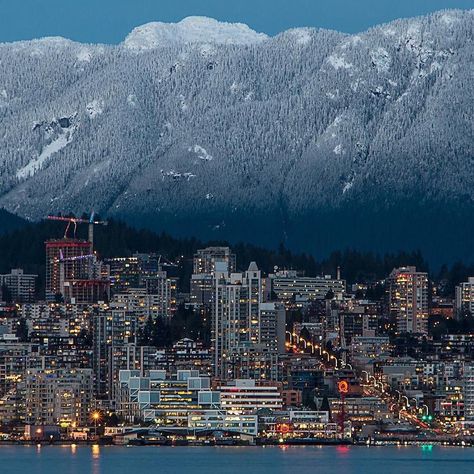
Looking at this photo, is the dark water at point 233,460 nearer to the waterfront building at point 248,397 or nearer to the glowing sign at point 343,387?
the waterfront building at point 248,397

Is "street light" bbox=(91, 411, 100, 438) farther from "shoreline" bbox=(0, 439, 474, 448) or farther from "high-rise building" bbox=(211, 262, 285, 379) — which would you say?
"high-rise building" bbox=(211, 262, 285, 379)

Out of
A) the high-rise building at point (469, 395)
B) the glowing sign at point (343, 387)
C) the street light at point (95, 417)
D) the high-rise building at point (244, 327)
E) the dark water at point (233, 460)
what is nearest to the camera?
the dark water at point (233, 460)

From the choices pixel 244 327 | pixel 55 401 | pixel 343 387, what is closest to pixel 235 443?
pixel 343 387

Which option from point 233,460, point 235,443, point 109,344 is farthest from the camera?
point 109,344

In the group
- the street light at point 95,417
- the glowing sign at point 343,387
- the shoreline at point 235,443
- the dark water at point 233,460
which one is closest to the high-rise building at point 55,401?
the street light at point 95,417

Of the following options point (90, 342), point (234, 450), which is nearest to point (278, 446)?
point (234, 450)

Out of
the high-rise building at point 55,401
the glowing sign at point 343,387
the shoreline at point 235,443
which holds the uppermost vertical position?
the glowing sign at point 343,387

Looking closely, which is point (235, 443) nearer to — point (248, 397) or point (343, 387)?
point (248, 397)

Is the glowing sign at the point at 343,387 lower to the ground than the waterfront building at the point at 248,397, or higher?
higher
